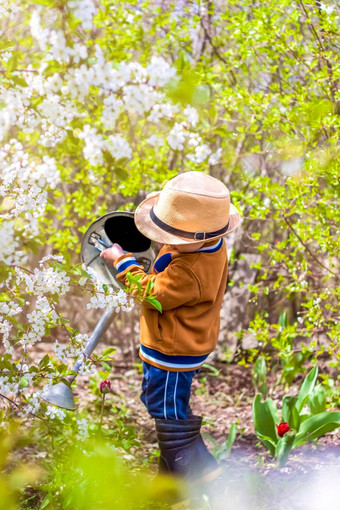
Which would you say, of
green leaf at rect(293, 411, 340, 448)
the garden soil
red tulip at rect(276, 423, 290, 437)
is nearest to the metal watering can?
the garden soil

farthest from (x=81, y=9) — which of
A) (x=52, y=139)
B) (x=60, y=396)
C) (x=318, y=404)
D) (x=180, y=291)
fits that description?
(x=318, y=404)

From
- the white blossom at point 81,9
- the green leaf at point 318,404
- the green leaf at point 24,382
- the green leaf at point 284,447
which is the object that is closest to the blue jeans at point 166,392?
the green leaf at point 284,447

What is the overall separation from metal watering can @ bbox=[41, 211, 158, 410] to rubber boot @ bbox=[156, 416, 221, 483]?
41 centimetres

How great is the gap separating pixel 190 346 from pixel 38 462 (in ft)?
3.11

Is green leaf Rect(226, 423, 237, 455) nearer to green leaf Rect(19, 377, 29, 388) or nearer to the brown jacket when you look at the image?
the brown jacket

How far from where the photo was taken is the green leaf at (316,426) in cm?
268

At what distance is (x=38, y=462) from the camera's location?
2721mm

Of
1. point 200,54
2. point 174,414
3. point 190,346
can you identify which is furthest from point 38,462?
point 200,54

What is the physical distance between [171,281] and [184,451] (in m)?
0.77

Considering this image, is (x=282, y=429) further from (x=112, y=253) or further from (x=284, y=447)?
(x=112, y=253)

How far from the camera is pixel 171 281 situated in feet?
7.41

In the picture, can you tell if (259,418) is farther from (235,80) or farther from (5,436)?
(235,80)

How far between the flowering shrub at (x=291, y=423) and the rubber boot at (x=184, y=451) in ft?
0.97

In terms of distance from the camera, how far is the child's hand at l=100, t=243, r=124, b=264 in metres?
2.36
